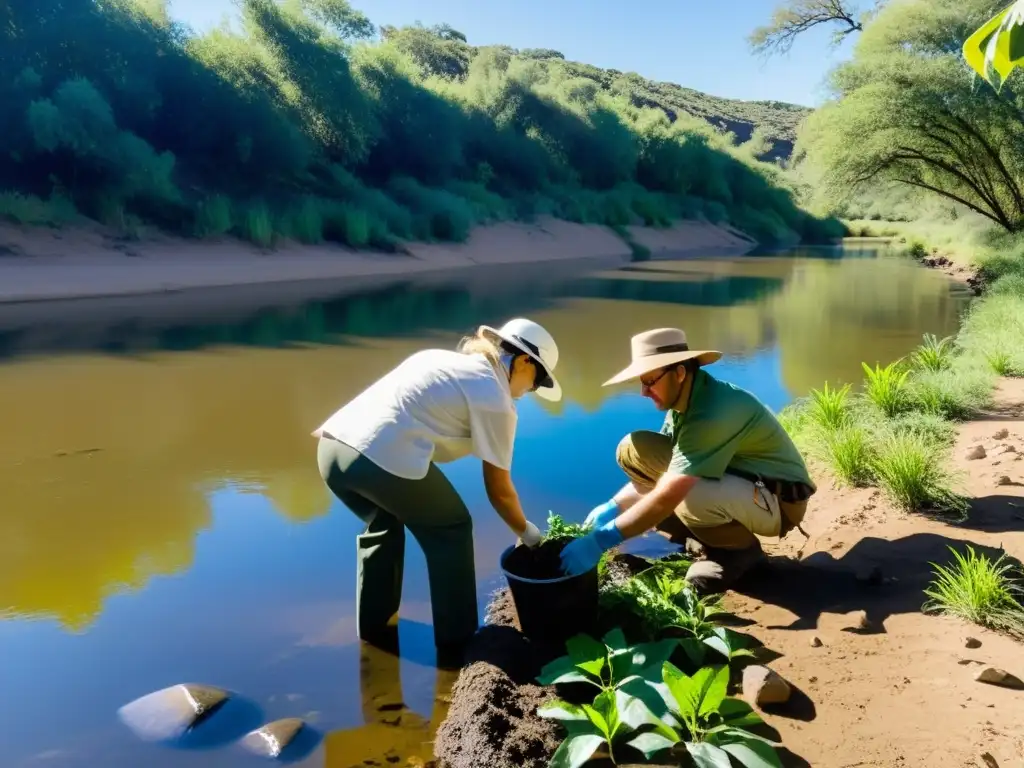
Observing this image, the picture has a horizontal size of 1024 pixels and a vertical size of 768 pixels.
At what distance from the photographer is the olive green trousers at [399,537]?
277 centimetres

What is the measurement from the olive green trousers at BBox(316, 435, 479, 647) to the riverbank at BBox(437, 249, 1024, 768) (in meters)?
0.18

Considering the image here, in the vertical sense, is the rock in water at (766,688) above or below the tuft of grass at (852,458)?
below

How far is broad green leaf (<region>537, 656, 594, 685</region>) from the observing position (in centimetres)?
253

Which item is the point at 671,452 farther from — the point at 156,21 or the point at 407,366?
the point at 156,21

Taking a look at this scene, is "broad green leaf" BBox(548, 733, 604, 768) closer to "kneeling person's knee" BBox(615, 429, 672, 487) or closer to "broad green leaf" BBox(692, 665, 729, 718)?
"broad green leaf" BBox(692, 665, 729, 718)

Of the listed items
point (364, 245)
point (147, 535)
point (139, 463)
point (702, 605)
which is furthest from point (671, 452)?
point (364, 245)

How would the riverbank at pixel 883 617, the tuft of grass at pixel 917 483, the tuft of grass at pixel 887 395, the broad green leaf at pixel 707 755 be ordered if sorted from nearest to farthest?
the broad green leaf at pixel 707 755
the riverbank at pixel 883 617
the tuft of grass at pixel 917 483
the tuft of grass at pixel 887 395

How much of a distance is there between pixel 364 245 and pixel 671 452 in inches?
733

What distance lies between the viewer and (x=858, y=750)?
2.30m

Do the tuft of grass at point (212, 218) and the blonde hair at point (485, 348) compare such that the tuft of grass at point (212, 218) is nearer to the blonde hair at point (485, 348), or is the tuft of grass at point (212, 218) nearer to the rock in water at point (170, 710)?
the blonde hair at point (485, 348)

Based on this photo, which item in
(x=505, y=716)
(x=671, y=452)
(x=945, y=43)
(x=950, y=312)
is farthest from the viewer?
(x=945, y=43)

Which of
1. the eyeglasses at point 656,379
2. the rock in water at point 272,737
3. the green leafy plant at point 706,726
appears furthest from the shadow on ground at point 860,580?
the rock in water at point 272,737

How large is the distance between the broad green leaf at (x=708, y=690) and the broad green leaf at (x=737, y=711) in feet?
0.18

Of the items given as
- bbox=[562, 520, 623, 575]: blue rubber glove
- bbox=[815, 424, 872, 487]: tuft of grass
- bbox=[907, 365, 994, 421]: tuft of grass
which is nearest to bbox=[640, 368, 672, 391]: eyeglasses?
bbox=[562, 520, 623, 575]: blue rubber glove
